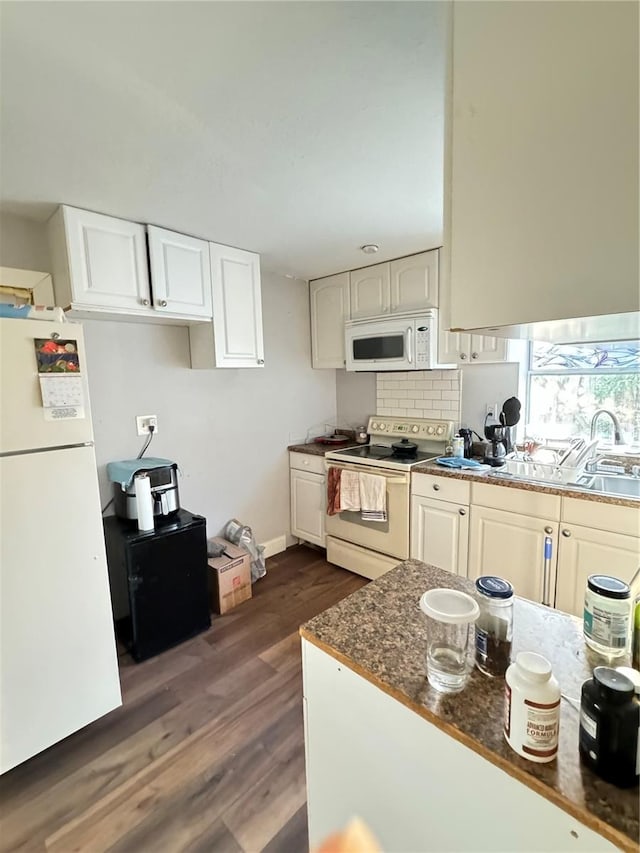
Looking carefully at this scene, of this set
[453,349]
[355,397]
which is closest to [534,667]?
[453,349]

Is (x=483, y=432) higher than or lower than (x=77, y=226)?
lower

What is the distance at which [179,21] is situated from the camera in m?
0.95

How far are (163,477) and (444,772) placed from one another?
196cm

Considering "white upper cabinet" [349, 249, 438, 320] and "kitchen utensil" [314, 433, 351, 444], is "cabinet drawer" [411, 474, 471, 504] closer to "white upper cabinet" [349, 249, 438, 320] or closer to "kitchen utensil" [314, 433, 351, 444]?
"kitchen utensil" [314, 433, 351, 444]

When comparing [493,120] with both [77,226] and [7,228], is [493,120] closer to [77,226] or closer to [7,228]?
[77,226]

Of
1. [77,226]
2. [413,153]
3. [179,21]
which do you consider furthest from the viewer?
[77,226]

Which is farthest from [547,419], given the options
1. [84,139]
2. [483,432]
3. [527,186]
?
[84,139]

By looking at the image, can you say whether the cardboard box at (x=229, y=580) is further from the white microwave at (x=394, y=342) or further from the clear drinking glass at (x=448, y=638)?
the clear drinking glass at (x=448, y=638)

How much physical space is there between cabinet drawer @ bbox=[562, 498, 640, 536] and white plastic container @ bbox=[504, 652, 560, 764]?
1.48 meters

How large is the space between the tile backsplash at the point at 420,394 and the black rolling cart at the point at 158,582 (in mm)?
1778

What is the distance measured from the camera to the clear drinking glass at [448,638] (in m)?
0.78

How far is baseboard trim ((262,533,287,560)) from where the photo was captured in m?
3.26

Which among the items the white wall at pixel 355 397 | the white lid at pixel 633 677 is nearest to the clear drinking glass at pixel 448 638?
the white lid at pixel 633 677

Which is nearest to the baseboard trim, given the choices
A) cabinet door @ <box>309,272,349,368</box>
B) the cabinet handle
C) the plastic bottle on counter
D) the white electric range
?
the white electric range
